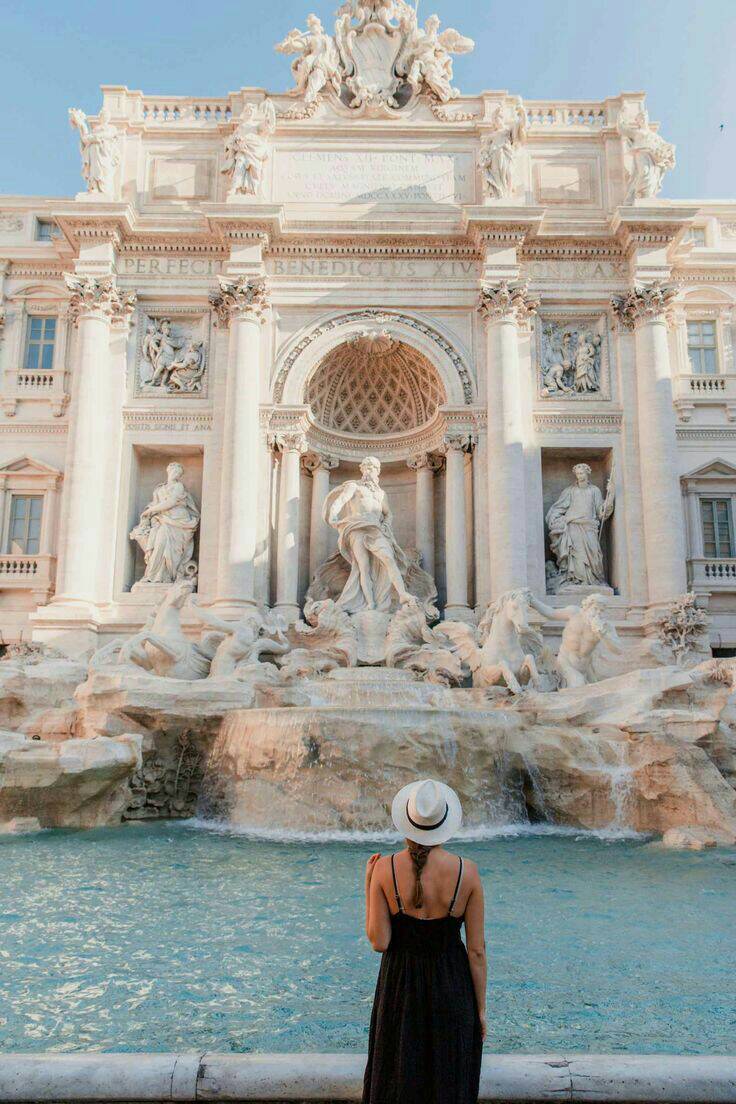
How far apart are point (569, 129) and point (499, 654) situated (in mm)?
13642

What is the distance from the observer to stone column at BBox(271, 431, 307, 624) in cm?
1825

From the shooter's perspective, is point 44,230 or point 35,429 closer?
point 35,429

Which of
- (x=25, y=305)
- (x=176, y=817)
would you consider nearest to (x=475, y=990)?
(x=176, y=817)

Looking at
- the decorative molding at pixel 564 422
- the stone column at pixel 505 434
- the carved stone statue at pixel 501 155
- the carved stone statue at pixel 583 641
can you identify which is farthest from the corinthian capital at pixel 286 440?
the carved stone statue at pixel 583 641

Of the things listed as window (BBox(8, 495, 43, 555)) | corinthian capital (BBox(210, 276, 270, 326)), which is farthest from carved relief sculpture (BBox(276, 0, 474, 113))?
window (BBox(8, 495, 43, 555))

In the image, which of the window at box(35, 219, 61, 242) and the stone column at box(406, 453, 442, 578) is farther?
the window at box(35, 219, 61, 242)

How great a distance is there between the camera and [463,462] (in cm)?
1914

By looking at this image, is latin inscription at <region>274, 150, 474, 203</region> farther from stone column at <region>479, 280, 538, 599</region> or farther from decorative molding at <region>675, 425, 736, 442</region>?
decorative molding at <region>675, 425, 736, 442</region>

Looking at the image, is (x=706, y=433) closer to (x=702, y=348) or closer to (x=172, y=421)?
(x=702, y=348)

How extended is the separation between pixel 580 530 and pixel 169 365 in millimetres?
10014

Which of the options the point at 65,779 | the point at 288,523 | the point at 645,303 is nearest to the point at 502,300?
the point at 645,303

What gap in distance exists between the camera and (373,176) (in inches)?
799

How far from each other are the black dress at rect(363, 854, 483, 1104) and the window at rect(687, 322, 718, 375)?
19979mm

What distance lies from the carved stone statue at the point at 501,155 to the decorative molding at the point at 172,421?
27.3 ft
